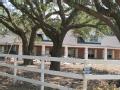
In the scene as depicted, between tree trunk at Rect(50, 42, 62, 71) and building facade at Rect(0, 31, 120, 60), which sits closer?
tree trunk at Rect(50, 42, 62, 71)

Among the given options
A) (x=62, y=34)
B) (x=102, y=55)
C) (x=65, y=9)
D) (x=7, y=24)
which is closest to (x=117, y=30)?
(x=62, y=34)

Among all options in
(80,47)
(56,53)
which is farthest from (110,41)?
(56,53)

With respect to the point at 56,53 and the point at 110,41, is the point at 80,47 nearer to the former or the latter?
the point at 110,41

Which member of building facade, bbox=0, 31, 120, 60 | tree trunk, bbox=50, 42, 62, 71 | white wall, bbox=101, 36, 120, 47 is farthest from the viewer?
white wall, bbox=101, 36, 120, 47

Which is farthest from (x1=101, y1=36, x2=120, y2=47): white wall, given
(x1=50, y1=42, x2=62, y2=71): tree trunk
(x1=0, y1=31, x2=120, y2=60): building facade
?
(x1=50, y1=42, x2=62, y2=71): tree trunk

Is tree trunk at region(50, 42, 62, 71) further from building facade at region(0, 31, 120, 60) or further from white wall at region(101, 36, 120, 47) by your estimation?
white wall at region(101, 36, 120, 47)

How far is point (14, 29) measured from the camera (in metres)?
32.3

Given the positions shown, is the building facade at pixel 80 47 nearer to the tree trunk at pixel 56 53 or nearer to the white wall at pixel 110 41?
the white wall at pixel 110 41

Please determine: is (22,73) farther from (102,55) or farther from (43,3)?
(102,55)

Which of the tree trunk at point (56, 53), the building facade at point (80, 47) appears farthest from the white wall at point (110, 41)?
the tree trunk at point (56, 53)

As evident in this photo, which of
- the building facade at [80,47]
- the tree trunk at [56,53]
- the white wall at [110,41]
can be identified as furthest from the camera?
the white wall at [110,41]

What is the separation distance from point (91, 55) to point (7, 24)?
3828 centimetres

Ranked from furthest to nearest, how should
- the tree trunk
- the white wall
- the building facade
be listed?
the white wall < the building facade < the tree trunk

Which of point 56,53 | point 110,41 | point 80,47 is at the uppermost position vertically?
point 110,41
